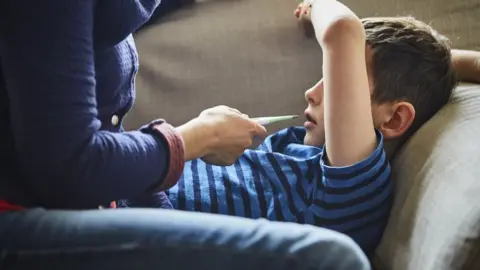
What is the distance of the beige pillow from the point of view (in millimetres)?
867

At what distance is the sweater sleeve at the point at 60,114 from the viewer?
74 centimetres

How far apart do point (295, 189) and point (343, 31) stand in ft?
0.90

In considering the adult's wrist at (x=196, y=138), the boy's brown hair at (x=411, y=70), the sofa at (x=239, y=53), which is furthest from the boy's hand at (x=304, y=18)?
the adult's wrist at (x=196, y=138)

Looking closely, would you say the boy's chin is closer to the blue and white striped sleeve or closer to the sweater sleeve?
the blue and white striped sleeve

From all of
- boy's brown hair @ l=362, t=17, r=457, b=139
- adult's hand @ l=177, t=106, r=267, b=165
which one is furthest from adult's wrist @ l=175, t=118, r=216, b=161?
boy's brown hair @ l=362, t=17, r=457, b=139

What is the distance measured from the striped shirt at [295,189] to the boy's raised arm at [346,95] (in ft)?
0.07

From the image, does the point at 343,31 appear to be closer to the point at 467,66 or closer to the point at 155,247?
the point at 467,66

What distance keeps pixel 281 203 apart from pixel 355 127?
20 cm

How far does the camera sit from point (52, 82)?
0.75m

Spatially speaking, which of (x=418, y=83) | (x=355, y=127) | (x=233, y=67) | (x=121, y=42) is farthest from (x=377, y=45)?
(x=121, y=42)

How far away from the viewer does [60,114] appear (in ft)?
2.51

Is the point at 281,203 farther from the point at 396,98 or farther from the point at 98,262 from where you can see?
the point at 98,262

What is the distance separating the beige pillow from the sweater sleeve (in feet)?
1.24

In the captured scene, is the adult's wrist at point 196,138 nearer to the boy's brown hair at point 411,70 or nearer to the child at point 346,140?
the child at point 346,140
